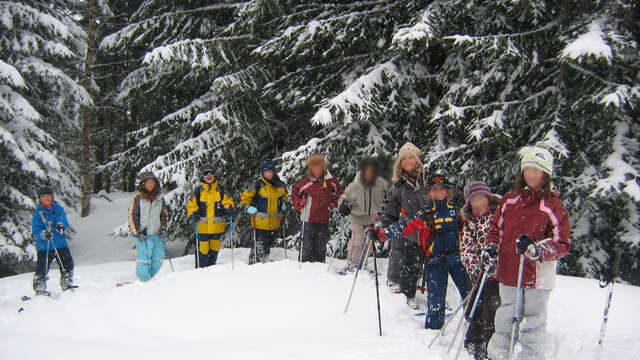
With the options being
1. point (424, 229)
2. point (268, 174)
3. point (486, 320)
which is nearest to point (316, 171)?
point (268, 174)

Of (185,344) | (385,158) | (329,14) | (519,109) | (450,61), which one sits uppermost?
(329,14)

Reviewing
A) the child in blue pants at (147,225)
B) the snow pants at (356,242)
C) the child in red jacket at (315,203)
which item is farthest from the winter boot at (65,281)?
the snow pants at (356,242)

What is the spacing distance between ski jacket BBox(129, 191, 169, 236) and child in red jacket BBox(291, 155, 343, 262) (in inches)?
95.3

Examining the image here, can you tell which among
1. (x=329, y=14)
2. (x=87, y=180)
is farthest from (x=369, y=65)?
(x=87, y=180)

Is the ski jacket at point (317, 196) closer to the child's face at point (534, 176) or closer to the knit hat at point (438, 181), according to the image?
the knit hat at point (438, 181)

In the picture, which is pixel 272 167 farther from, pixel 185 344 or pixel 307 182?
pixel 185 344

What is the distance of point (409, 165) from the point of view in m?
5.46

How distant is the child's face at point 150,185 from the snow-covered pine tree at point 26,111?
15.9 ft

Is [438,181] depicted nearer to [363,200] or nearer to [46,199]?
[363,200]

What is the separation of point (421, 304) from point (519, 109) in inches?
152

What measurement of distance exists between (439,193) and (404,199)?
0.82m

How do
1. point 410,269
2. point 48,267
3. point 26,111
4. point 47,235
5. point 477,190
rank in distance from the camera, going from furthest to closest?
1. point 26,111
2. point 48,267
3. point 47,235
4. point 410,269
5. point 477,190

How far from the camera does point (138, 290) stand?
18.6 feet

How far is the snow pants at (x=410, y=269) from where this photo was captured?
5.42m
